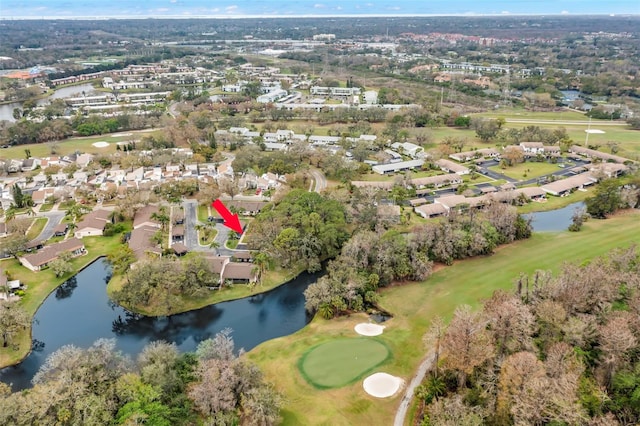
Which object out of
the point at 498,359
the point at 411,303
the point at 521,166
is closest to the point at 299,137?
the point at 521,166

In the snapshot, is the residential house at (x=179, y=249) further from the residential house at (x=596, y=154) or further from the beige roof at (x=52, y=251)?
the residential house at (x=596, y=154)

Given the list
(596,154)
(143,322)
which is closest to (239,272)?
(143,322)

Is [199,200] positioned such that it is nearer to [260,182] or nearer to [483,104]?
[260,182]

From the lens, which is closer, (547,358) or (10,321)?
(547,358)

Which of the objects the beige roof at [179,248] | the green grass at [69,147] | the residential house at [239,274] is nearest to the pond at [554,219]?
the residential house at [239,274]

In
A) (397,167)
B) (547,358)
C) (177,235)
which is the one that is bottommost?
(177,235)

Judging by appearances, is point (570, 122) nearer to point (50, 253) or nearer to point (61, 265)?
point (61, 265)

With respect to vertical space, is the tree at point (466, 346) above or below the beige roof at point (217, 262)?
above
